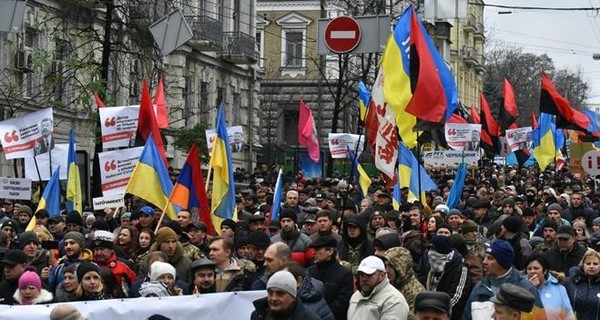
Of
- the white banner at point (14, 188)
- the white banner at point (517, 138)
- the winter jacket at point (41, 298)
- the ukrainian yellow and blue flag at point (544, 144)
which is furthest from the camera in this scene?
the white banner at point (517, 138)

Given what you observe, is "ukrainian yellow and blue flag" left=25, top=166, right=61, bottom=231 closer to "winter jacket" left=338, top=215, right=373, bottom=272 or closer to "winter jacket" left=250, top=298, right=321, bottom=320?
"winter jacket" left=338, top=215, right=373, bottom=272

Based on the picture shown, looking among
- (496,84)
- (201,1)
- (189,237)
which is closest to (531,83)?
(496,84)

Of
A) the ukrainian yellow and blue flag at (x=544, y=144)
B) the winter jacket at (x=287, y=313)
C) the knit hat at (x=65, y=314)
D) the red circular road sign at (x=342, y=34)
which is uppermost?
the red circular road sign at (x=342, y=34)

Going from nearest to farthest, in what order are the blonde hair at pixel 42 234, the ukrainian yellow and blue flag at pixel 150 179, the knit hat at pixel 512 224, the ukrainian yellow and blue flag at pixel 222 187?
the blonde hair at pixel 42 234 → the knit hat at pixel 512 224 → the ukrainian yellow and blue flag at pixel 222 187 → the ukrainian yellow and blue flag at pixel 150 179

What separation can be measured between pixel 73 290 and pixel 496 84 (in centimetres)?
9105

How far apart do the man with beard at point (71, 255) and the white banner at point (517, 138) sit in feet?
69.8

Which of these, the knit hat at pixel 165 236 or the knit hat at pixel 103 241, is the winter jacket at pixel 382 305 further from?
the knit hat at pixel 103 241

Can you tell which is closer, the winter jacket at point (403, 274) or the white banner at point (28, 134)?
the winter jacket at point (403, 274)

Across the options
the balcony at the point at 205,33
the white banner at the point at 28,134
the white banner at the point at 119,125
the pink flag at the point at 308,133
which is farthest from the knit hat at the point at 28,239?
the balcony at the point at 205,33

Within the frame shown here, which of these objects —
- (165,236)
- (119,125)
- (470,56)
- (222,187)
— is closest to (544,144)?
(119,125)

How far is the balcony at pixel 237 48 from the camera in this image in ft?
153

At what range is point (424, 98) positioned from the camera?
1415 cm

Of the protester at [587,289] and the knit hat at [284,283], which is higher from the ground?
the knit hat at [284,283]

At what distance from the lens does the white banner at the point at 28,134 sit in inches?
764
